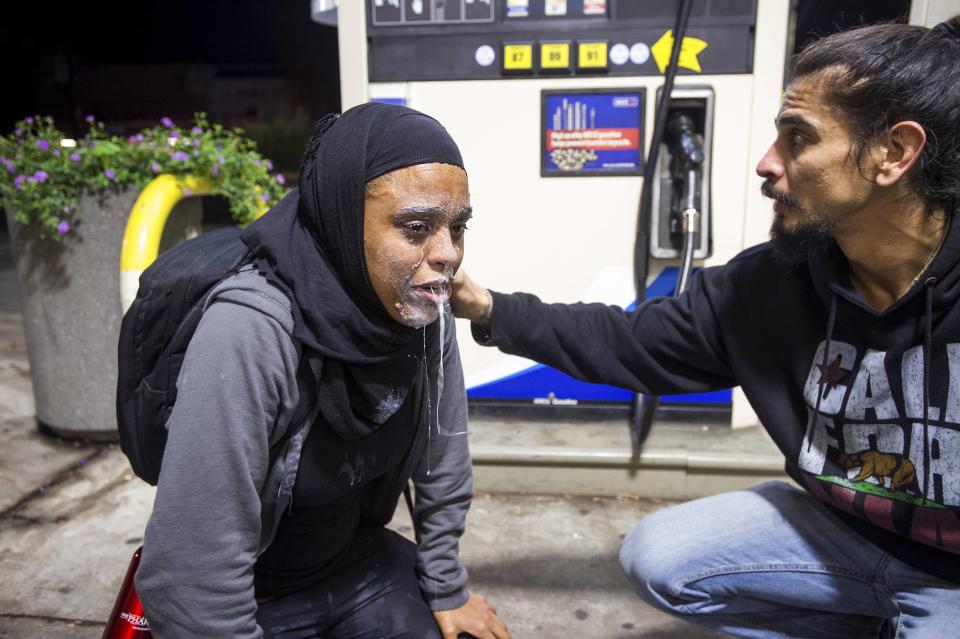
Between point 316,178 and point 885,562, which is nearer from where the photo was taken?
point 316,178

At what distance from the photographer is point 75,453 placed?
3365 millimetres

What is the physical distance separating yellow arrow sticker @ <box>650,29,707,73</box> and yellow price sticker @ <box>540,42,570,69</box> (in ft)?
0.94

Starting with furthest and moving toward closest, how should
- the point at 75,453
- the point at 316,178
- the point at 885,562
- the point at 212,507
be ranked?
the point at 75,453 → the point at 885,562 → the point at 316,178 → the point at 212,507

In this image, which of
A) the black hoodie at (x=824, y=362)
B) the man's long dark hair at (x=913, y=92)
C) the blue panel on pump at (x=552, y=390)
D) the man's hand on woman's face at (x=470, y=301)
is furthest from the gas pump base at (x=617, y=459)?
the man's long dark hair at (x=913, y=92)

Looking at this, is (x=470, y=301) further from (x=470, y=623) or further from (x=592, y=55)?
(x=592, y=55)

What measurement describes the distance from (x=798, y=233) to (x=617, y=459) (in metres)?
1.44

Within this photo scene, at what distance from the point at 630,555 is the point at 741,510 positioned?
0.29 meters

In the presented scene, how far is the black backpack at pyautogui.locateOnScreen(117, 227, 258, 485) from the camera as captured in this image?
4.35 ft

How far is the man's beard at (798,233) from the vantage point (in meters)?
1.57

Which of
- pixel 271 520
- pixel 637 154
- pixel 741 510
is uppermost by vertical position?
pixel 637 154

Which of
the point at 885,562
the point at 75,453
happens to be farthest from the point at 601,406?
the point at 75,453

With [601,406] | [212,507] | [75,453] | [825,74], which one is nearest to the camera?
[212,507]

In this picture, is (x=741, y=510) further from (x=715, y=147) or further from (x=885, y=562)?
(x=715, y=147)

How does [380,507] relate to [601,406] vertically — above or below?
above
